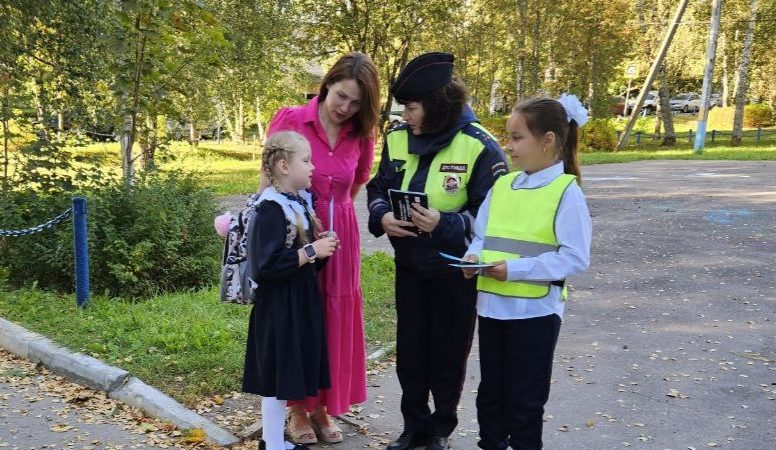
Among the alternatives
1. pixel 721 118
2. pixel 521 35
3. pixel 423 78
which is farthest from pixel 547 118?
pixel 721 118

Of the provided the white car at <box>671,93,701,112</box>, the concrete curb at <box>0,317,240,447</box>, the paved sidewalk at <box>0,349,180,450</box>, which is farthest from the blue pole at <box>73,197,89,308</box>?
the white car at <box>671,93,701,112</box>

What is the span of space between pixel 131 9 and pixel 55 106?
1.85 m

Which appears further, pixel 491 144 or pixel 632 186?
pixel 632 186

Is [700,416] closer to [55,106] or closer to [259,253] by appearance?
[259,253]

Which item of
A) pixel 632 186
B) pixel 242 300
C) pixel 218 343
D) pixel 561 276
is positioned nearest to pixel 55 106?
pixel 218 343

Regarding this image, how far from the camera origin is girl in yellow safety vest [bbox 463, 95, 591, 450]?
3.04m

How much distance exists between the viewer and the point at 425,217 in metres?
3.38

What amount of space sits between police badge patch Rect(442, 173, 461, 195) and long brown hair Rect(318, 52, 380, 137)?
0.57m

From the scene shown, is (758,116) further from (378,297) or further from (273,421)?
(273,421)

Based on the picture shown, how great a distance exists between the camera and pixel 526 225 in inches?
123

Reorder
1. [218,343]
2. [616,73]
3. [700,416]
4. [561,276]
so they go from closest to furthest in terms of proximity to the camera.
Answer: [561,276] → [700,416] → [218,343] → [616,73]

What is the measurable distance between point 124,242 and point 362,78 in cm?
438

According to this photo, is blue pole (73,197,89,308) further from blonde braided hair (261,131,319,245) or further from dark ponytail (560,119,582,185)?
dark ponytail (560,119,582,185)

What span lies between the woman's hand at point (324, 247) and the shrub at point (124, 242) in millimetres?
4169
